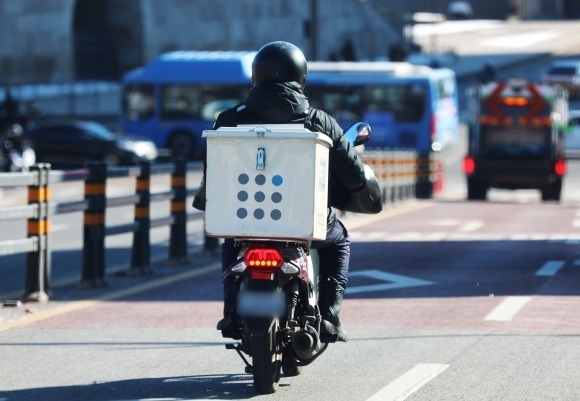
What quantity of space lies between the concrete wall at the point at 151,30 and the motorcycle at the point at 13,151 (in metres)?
Answer: 21.5

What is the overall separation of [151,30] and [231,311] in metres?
63.7

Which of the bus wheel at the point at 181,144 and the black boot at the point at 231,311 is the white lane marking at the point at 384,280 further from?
the bus wheel at the point at 181,144

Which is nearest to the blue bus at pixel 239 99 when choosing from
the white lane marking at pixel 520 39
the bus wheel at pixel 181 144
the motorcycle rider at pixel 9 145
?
the bus wheel at pixel 181 144

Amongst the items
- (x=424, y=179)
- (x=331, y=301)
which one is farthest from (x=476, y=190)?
(x=331, y=301)

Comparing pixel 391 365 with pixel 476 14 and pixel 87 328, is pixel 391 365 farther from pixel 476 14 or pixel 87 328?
pixel 476 14

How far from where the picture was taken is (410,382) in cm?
795

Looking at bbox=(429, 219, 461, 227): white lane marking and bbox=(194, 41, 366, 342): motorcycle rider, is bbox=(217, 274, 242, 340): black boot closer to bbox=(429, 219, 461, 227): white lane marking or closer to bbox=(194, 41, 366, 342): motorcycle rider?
bbox=(194, 41, 366, 342): motorcycle rider

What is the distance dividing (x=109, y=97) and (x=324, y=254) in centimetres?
5666

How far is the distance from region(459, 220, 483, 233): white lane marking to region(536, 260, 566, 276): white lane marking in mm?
5482

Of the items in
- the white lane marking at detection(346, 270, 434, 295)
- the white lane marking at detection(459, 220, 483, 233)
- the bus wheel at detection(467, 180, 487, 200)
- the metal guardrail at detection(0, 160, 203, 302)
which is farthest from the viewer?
the bus wheel at detection(467, 180, 487, 200)

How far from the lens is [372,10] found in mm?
88688

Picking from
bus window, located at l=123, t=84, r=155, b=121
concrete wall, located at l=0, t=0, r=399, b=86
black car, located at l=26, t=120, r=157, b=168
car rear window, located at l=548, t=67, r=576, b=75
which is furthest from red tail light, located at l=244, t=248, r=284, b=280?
car rear window, located at l=548, t=67, r=576, b=75

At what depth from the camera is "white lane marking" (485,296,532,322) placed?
10.6 m

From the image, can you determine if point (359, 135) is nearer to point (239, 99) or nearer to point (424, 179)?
point (424, 179)
